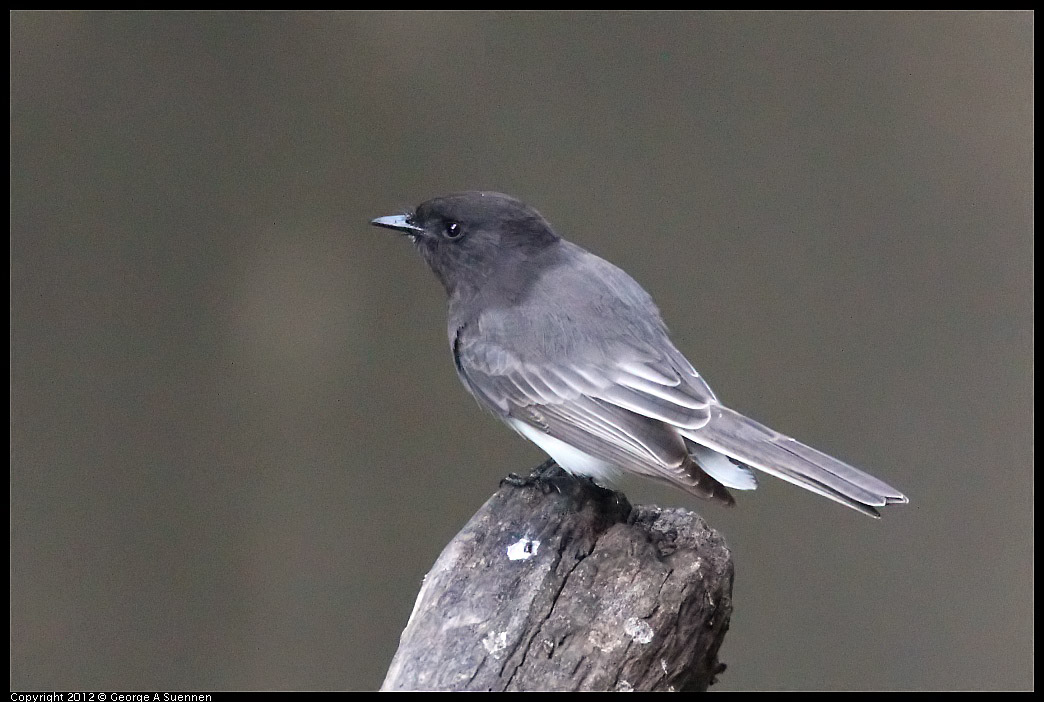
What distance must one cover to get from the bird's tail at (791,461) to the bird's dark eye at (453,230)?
0.86m

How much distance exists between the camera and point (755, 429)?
2373mm

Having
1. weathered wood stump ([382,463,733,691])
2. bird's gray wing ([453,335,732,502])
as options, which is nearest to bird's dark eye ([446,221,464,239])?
bird's gray wing ([453,335,732,502])

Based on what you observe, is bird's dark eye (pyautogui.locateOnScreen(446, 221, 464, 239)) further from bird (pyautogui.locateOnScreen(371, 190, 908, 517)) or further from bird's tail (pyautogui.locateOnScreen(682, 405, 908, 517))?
bird's tail (pyautogui.locateOnScreen(682, 405, 908, 517))

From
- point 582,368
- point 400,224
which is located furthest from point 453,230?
point 582,368

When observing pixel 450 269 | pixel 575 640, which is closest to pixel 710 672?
pixel 575 640

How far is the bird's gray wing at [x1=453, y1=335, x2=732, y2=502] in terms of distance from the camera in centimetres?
236

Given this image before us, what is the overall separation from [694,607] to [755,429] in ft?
1.70

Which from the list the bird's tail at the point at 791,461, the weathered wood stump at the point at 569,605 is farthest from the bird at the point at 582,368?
the weathered wood stump at the point at 569,605

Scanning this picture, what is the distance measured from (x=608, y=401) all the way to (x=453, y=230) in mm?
694

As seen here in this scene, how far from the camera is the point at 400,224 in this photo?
2.89 m

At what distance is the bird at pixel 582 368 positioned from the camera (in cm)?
228

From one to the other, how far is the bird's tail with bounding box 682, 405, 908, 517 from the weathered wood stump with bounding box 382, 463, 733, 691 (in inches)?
7.4

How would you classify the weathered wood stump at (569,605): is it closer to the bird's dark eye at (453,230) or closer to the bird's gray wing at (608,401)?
the bird's gray wing at (608,401)

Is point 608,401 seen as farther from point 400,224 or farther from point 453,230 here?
point 400,224
